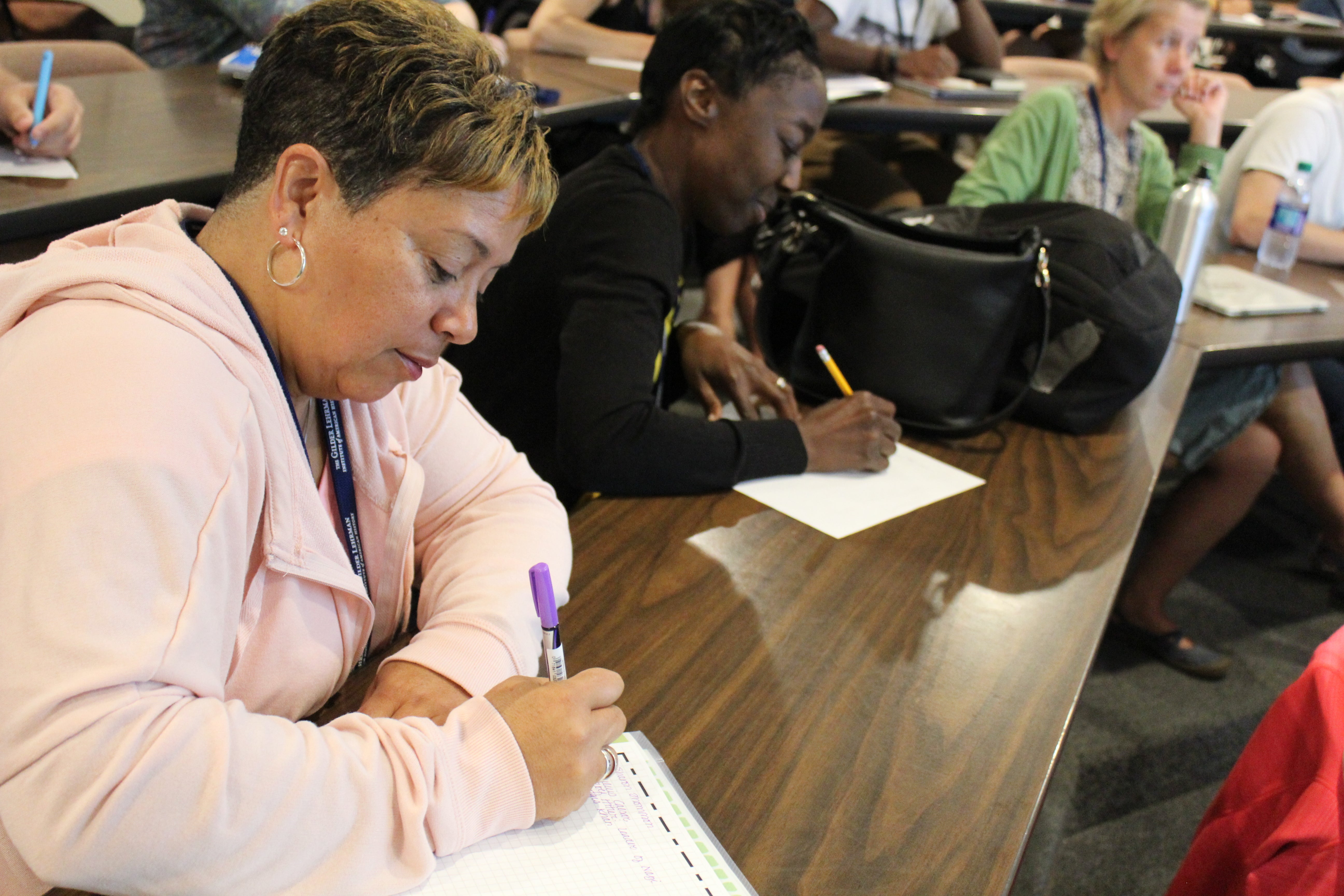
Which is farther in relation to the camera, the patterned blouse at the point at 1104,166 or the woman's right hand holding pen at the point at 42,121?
the patterned blouse at the point at 1104,166

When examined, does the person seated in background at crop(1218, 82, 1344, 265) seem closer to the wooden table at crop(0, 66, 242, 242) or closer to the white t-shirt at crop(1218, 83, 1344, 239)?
the white t-shirt at crop(1218, 83, 1344, 239)

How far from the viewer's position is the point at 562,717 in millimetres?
761

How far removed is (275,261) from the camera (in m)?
0.77

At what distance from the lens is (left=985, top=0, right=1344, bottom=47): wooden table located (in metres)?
4.88

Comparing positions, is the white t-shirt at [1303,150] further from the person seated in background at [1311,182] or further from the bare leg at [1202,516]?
the bare leg at [1202,516]

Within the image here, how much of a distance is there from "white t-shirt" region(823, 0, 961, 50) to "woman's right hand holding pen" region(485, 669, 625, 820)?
300cm

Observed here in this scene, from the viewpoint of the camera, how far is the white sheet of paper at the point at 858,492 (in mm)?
1273

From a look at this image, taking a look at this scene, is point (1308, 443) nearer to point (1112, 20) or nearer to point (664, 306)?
point (1112, 20)

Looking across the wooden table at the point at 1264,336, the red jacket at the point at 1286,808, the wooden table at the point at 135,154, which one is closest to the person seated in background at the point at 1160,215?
the wooden table at the point at 1264,336

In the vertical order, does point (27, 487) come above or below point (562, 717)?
above

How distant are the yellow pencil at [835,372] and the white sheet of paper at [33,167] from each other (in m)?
1.14

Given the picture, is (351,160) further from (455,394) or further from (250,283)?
(455,394)

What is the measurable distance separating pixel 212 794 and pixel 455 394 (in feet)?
1.88

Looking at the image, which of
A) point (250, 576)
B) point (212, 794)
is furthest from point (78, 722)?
point (250, 576)
